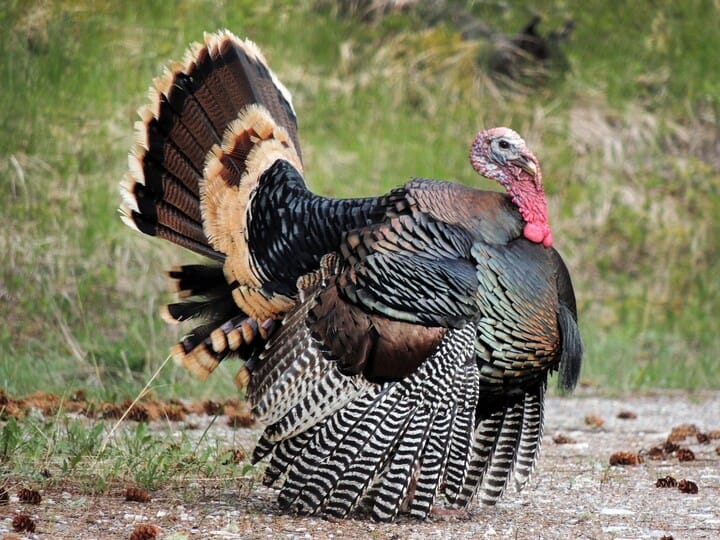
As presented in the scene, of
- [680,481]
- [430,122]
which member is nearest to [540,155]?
[430,122]

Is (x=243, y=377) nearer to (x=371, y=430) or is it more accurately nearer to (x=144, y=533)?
(x=371, y=430)

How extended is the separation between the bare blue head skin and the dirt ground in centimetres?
115

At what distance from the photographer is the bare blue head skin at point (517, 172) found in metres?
4.76

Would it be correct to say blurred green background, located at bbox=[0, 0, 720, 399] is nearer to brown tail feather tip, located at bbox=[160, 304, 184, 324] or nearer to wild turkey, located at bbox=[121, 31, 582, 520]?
brown tail feather tip, located at bbox=[160, 304, 184, 324]

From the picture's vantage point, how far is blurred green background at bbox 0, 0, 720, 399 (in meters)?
8.41

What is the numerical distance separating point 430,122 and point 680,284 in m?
3.32

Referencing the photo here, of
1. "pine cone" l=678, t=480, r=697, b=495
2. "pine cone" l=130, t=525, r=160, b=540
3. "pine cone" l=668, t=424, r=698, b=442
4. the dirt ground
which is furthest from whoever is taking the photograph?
"pine cone" l=668, t=424, r=698, b=442

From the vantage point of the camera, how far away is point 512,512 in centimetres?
479

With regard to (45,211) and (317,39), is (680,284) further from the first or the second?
(45,211)

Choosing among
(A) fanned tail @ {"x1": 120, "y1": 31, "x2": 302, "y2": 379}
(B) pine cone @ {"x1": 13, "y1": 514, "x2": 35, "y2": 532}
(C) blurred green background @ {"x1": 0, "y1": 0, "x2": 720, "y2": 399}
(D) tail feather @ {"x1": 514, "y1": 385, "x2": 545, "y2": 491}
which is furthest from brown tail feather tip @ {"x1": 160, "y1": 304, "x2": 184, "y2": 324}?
(C) blurred green background @ {"x1": 0, "y1": 0, "x2": 720, "y2": 399}

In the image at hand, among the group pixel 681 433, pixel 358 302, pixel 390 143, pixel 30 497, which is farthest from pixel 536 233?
pixel 390 143

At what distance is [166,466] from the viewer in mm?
4863

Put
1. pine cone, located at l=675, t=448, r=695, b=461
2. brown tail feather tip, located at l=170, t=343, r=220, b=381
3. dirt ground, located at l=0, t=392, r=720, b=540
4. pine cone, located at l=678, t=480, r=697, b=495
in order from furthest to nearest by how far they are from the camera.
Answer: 1. pine cone, located at l=675, t=448, r=695, b=461
2. pine cone, located at l=678, t=480, r=697, b=495
3. brown tail feather tip, located at l=170, t=343, r=220, b=381
4. dirt ground, located at l=0, t=392, r=720, b=540

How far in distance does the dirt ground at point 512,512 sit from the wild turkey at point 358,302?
14 centimetres
